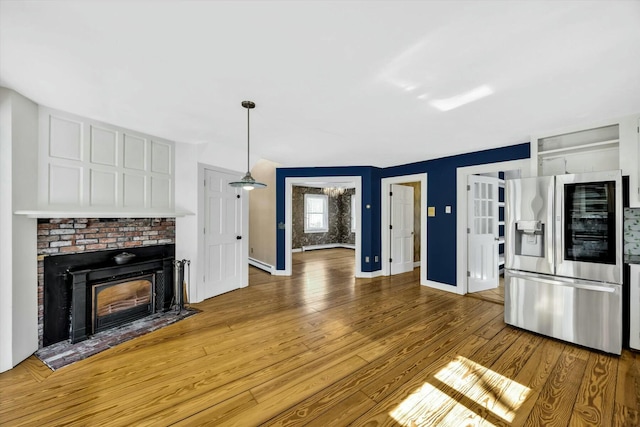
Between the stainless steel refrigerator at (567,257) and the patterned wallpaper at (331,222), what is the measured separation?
22.7ft

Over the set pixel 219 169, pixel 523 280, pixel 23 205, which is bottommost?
pixel 523 280

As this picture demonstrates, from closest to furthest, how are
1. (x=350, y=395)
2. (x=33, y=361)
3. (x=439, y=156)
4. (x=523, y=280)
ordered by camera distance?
(x=350, y=395) → (x=33, y=361) → (x=523, y=280) → (x=439, y=156)

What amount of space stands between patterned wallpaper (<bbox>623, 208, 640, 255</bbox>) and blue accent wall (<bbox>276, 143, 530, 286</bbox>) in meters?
1.23

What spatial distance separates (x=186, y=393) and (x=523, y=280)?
3603 millimetres

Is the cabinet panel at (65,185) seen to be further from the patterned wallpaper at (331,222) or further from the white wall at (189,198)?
the patterned wallpaper at (331,222)

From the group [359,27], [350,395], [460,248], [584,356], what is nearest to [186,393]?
[350,395]

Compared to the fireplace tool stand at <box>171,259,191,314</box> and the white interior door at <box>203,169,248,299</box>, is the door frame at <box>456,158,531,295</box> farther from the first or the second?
the fireplace tool stand at <box>171,259,191,314</box>

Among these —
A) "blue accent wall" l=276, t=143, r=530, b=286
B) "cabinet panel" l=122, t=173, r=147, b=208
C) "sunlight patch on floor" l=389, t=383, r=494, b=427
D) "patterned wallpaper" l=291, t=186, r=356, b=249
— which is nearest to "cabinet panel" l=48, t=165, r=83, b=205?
"cabinet panel" l=122, t=173, r=147, b=208

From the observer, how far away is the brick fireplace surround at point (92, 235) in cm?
262

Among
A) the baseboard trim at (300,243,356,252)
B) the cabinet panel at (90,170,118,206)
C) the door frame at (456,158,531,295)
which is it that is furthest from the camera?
the baseboard trim at (300,243,356,252)

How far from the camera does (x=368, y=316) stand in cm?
344

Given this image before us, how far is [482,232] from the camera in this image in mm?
4559

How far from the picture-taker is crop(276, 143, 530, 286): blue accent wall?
4.26 m

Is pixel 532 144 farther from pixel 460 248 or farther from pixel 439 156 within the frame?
pixel 460 248
